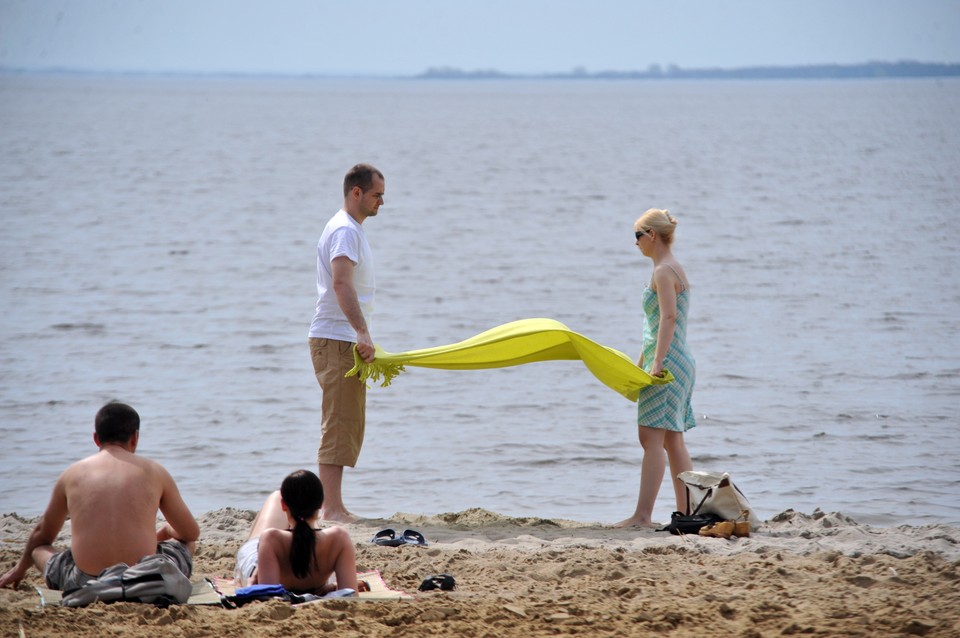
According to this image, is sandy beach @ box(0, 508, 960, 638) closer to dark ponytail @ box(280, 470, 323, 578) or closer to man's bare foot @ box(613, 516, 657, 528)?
man's bare foot @ box(613, 516, 657, 528)

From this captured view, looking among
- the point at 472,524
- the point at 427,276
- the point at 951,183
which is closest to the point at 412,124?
the point at 951,183

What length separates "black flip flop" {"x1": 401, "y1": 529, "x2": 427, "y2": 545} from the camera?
7031 mm

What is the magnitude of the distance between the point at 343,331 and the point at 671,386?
2.09 meters

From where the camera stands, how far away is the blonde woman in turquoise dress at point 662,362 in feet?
24.0

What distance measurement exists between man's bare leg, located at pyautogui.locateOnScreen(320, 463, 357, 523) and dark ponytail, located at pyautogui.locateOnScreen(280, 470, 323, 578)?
74.2 inches

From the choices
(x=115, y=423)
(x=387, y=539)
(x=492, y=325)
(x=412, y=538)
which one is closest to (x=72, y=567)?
(x=115, y=423)

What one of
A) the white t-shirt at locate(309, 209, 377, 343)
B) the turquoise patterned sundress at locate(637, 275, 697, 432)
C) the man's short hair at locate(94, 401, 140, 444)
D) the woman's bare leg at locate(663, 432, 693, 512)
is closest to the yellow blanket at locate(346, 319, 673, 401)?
the turquoise patterned sundress at locate(637, 275, 697, 432)

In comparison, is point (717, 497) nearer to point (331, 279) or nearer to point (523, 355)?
point (523, 355)

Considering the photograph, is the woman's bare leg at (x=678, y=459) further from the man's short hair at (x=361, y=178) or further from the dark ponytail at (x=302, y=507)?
the dark ponytail at (x=302, y=507)

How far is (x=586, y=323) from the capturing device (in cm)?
1625

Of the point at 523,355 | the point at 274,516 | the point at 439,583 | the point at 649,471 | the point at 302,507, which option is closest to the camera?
the point at 302,507

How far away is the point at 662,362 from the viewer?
7352 millimetres

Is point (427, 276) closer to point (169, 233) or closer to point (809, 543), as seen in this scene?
point (169, 233)

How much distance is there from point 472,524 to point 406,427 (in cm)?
359
